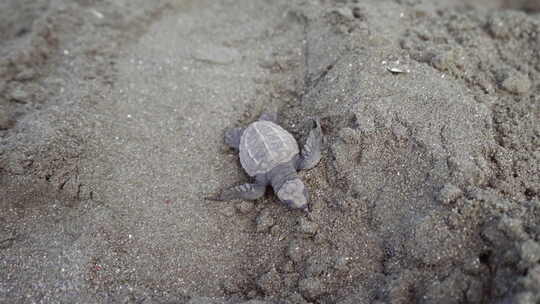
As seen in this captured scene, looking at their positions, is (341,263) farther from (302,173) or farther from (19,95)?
(19,95)

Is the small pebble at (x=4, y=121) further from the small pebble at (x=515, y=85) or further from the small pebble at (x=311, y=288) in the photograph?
the small pebble at (x=515, y=85)

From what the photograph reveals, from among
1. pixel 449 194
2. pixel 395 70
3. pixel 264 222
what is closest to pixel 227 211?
pixel 264 222

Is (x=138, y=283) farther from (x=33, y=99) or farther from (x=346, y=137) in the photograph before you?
(x=33, y=99)

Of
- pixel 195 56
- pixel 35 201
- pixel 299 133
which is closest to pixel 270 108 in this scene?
pixel 299 133

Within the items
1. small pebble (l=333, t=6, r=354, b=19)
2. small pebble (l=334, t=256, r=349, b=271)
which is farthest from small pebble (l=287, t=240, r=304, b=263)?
small pebble (l=333, t=6, r=354, b=19)

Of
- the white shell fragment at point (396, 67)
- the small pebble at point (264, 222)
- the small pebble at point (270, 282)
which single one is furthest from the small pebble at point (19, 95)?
the white shell fragment at point (396, 67)

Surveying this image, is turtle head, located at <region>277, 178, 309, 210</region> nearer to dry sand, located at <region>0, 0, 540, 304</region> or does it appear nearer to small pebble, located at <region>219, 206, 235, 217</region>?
dry sand, located at <region>0, 0, 540, 304</region>
